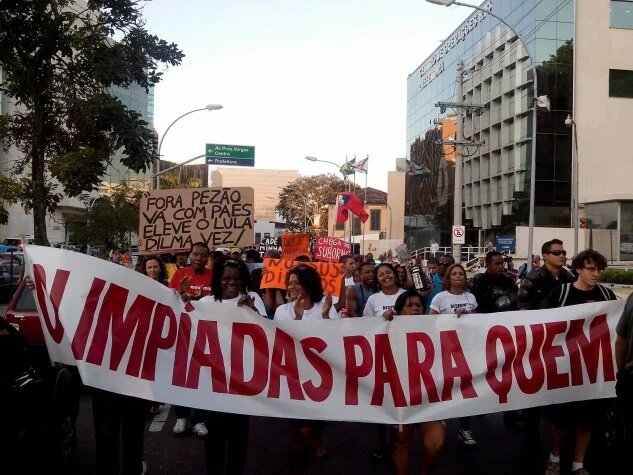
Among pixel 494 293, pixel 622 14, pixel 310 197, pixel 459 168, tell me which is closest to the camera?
pixel 494 293

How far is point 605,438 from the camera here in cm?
498

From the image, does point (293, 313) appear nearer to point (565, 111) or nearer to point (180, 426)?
point (180, 426)

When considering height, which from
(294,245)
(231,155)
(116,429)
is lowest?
(116,429)

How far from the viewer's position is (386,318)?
466cm

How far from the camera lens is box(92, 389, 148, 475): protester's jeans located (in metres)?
4.42

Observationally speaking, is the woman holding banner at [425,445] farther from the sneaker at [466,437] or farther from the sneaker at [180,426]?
the sneaker at [180,426]

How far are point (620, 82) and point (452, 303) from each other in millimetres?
37176

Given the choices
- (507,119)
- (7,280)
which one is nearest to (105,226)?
(7,280)

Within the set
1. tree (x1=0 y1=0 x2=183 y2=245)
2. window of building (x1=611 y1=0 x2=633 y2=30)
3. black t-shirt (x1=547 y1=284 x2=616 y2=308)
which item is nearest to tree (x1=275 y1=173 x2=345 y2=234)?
window of building (x1=611 y1=0 x2=633 y2=30)

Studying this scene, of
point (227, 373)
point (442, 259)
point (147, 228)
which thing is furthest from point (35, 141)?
point (227, 373)

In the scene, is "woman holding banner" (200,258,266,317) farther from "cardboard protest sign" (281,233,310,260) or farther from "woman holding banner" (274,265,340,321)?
"cardboard protest sign" (281,233,310,260)

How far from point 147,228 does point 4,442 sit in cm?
474

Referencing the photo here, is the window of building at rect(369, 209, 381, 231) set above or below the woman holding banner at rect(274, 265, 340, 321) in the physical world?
above

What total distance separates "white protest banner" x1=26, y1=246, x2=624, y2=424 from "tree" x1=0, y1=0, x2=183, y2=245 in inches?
198
